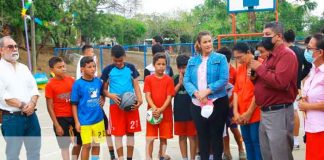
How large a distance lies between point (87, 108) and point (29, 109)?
75 centimetres

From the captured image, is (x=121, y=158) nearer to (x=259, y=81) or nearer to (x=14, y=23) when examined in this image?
(x=259, y=81)

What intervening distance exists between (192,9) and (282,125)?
49.9 meters

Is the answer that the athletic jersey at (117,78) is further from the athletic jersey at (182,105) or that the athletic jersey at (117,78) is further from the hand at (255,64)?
the hand at (255,64)

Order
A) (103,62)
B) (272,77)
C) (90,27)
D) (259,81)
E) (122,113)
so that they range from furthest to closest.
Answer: (90,27) → (103,62) → (122,113) → (259,81) → (272,77)

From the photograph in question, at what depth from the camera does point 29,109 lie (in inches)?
206

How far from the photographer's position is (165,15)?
53344 millimetres

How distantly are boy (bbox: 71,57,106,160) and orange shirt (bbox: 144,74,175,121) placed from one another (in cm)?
75

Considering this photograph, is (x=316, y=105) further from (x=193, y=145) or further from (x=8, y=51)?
(x=8, y=51)

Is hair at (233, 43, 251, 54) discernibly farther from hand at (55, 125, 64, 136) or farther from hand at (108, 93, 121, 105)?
hand at (55, 125, 64, 136)

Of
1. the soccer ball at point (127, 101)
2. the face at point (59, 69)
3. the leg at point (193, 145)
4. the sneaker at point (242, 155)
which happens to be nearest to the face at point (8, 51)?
the face at point (59, 69)

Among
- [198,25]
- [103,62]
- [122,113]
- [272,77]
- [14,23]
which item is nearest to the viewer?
[272,77]

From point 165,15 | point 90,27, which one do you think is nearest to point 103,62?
point 90,27

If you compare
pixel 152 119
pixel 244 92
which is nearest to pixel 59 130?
pixel 152 119

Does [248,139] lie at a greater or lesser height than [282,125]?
lesser
